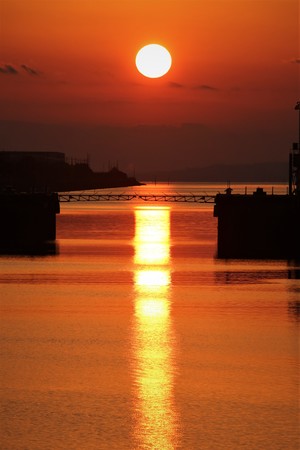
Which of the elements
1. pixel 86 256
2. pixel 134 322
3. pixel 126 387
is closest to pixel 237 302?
pixel 134 322

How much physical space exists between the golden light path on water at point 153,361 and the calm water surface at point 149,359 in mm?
56

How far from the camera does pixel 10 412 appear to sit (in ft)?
84.0

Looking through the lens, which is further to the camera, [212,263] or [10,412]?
[212,263]

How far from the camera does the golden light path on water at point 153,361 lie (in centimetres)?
2414

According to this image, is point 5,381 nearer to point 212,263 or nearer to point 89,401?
point 89,401

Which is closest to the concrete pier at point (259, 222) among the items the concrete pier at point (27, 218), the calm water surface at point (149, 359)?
the concrete pier at point (27, 218)

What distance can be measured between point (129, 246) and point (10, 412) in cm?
6379

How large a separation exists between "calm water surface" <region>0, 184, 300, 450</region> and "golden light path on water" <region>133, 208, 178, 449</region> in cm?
6

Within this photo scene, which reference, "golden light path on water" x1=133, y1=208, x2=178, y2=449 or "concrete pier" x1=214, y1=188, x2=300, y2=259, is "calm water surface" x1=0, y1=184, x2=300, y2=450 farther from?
"concrete pier" x1=214, y1=188, x2=300, y2=259

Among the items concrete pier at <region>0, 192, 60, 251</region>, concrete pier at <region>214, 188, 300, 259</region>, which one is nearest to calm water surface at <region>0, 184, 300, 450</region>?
concrete pier at <region>214, 188, 300, 259</region>

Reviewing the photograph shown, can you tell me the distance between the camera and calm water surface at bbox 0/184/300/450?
79.7ft

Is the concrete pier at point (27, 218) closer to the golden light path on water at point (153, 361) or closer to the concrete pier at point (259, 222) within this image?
the concrete pier at point (259, 222)

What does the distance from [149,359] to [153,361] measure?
0.37 m

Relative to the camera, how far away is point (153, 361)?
1259 inches
